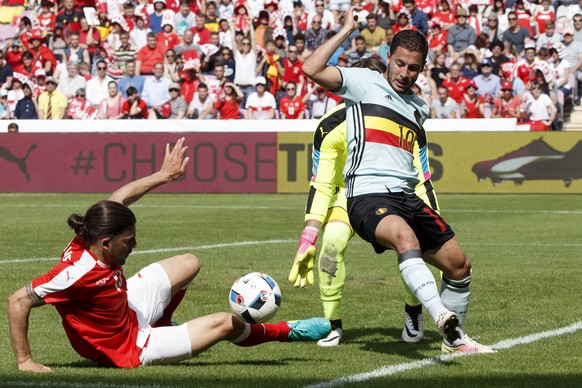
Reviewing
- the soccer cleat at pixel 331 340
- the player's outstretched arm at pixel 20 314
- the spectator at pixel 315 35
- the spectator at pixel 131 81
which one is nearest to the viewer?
the player's outstretched arm at pixel 20 314

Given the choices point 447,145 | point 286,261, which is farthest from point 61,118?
point 286,261

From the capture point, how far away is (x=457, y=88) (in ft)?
84.2

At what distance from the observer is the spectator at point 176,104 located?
1047 inches

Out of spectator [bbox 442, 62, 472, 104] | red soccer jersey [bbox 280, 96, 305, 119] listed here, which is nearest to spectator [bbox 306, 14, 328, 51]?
red soccer jersey [bbox 280, 96, 305, 119]

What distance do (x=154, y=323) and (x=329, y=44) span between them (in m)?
2.08

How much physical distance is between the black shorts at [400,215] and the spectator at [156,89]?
20.0m

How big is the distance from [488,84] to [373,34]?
3.04 metres

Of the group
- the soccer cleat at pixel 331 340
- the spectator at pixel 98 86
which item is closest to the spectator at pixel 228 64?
the spectator at pixel 98 86

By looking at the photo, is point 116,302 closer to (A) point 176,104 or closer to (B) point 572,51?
(A) point 176,104

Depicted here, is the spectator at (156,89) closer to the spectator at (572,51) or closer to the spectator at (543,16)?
the spectator at (543,16)

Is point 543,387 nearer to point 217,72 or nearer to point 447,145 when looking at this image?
point 447,145

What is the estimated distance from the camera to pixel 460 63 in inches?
1033

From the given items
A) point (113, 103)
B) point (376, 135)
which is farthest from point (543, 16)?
point (376, 135)

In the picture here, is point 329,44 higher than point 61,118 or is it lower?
higher
